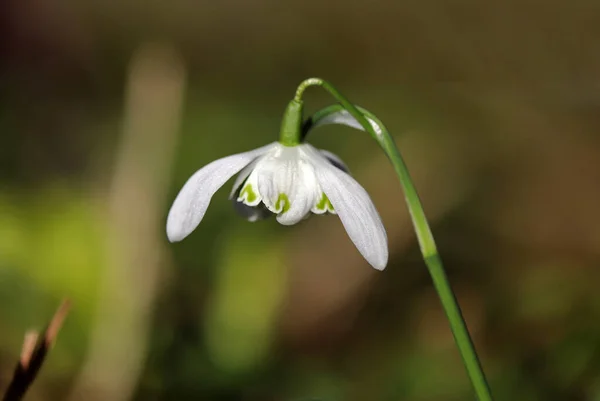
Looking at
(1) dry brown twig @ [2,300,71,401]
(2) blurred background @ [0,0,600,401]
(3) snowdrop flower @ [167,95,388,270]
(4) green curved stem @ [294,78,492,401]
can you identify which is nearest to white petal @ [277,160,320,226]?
(3) snowdrop flower @ [167,95,388,270]

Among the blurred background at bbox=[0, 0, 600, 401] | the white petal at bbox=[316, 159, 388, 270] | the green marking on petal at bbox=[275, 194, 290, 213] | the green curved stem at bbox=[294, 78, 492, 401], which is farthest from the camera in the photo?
the blurred background at bbox=[0, 0, 600, 401]

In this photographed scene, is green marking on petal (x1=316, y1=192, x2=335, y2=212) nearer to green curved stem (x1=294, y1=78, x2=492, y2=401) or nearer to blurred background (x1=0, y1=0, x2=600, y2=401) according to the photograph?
green curved stem (x1=294, y1=78, x2=492, y2=401)

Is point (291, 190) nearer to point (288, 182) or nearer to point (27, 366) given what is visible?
point (288, 182)

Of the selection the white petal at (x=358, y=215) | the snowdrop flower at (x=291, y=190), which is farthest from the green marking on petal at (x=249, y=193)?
the white petal at (x=358, y=215)

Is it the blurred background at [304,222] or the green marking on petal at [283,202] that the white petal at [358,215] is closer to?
the green marking on petal at [283,202]

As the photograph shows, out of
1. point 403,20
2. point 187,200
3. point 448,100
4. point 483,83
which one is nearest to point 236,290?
point 187,200

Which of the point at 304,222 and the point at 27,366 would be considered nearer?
the point at 27,366

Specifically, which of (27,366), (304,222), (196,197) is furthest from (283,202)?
(304,222)
